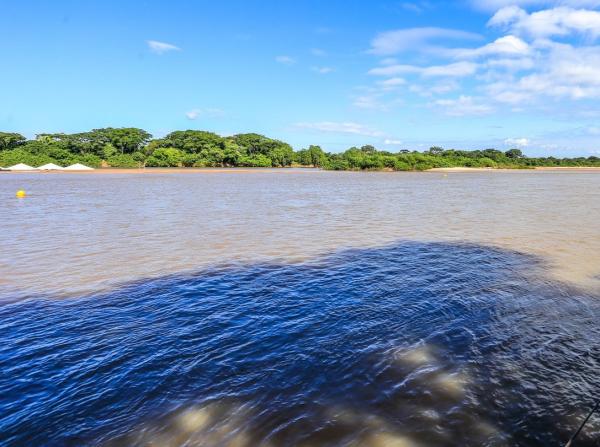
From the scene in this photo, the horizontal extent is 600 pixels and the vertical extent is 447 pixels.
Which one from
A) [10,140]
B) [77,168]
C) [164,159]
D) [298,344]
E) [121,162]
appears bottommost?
[298,344]

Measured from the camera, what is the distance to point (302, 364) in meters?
6.25

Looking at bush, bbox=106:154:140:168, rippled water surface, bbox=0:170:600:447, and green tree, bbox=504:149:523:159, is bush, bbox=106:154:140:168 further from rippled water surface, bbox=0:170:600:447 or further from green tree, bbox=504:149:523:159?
green tree, bbox=504:149:523:159

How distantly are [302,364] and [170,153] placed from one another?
13232 centimetres

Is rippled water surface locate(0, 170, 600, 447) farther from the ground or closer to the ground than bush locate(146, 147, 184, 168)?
closer to the ground

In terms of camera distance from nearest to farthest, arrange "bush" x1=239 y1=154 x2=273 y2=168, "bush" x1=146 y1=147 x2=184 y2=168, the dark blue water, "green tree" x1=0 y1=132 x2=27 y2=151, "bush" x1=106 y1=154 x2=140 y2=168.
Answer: the dark blue water < "green tree" x1=0 y1=132 x2=27 y2=151 < "bush" x1=106 y1=154 x2=140 y2=168 < "bush" x1=146 y1=147 x2=184 y2=168 < "bush" x1=239 y1=154 x2=273 y2=168

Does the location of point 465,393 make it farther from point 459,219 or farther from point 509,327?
point 459,219

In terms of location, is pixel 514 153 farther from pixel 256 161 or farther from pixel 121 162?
pixel 121 162

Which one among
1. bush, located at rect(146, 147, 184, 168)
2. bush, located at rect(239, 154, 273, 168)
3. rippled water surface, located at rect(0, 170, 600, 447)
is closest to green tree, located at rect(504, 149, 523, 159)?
bush, located at rect(239, 154, 273, 168)

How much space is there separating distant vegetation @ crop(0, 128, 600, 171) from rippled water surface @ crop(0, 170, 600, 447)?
119m

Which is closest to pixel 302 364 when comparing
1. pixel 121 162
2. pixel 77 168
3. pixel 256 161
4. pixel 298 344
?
→ pixel 298 344

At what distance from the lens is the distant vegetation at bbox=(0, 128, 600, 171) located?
120438mm

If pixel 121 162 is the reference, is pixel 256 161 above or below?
above

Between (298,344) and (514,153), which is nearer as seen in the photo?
(298,344)

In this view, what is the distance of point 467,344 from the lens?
686 cm
